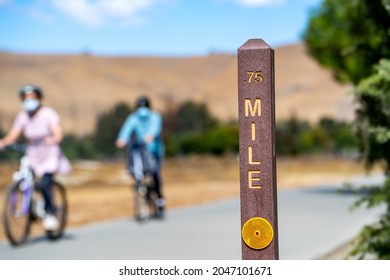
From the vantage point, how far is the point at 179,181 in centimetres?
3322

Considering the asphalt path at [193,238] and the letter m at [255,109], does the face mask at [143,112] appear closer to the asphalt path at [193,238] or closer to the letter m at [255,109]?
the asphalt path at [193,238]

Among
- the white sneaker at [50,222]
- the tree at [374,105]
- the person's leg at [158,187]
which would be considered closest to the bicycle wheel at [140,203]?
the person's leg at [158,187]

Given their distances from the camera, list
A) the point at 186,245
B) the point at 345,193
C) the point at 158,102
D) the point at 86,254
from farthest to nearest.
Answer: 1. the point at 158,102
2. the point at 345,193
3. the point at 186,245
4. the point at 86,254

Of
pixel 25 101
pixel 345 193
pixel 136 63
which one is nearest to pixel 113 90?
pixel 136 63

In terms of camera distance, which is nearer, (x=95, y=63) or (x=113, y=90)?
(x=113, y=90)

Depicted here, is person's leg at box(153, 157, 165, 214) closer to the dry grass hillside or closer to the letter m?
the letter m

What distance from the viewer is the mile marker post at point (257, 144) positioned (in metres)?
4.67

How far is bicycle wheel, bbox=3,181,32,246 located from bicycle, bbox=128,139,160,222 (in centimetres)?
284

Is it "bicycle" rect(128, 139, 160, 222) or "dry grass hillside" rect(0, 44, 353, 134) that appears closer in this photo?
"bicycle" rect(128, 139, 160, 222)

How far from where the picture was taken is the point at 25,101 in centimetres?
1171

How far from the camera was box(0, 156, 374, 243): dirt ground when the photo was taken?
19.3m

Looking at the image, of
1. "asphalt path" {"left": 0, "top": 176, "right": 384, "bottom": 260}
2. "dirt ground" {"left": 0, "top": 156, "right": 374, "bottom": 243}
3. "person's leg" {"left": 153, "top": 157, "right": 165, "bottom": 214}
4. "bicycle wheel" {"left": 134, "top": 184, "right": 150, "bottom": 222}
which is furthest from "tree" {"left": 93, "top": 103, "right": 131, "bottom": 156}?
"bicycle wheel" {"left": 134, "top": 184, "right": 150, "bottom": 222}

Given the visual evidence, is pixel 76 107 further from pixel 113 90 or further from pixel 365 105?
pixel 365 105

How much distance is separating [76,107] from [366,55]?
110 metres
